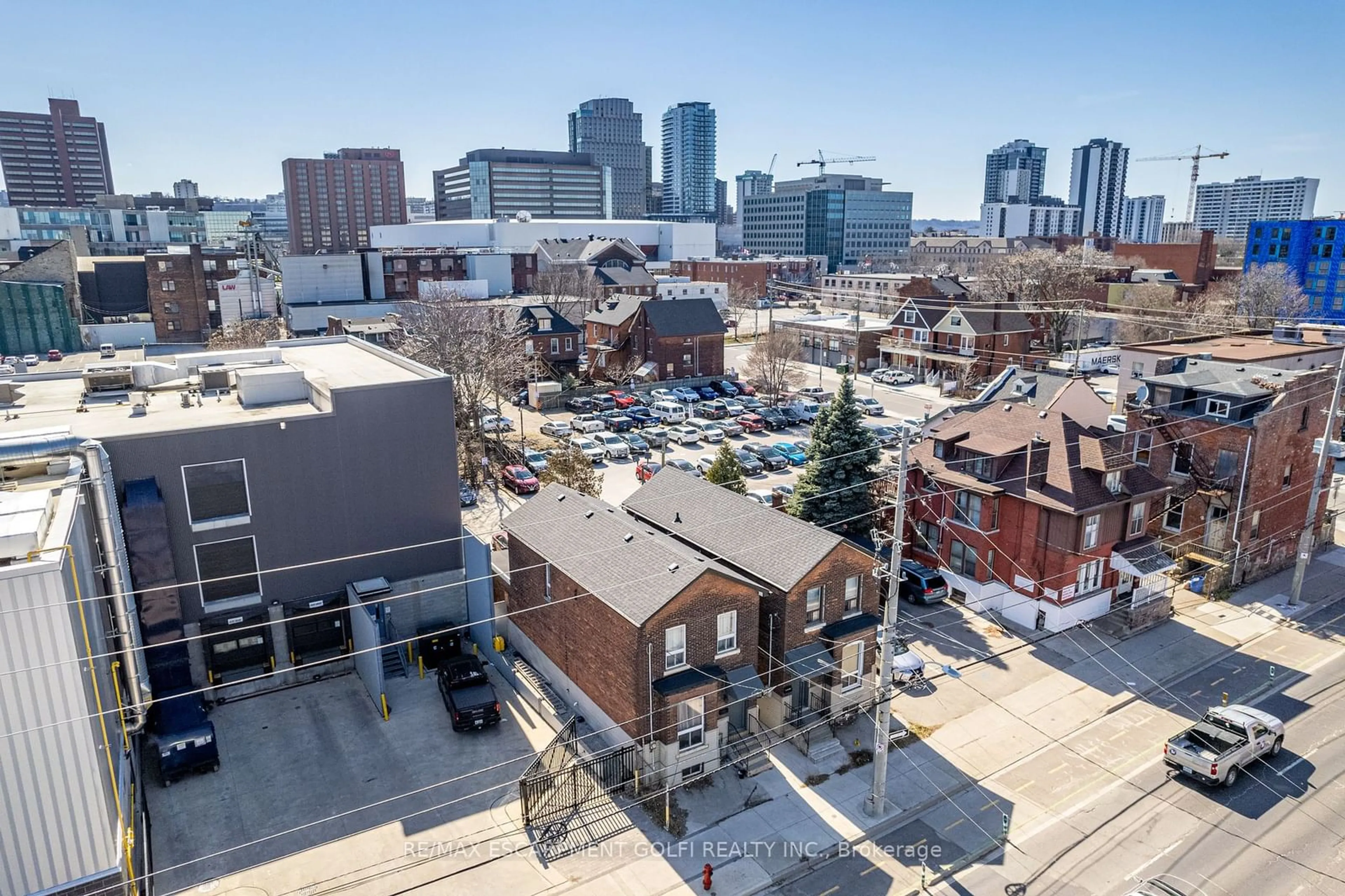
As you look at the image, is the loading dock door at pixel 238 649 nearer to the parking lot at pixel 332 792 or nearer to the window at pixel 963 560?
the parking lot at pixel 332 792

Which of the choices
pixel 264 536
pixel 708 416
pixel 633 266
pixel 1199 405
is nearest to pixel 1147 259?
pixel 633 266

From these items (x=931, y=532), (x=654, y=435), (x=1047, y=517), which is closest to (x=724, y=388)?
(x=654, y=435)

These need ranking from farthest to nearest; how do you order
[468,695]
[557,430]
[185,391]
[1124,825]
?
[557,430] < [185,391] < [468,695] < [1124,825]

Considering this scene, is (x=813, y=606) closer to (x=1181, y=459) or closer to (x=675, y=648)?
(x=675, y=648)

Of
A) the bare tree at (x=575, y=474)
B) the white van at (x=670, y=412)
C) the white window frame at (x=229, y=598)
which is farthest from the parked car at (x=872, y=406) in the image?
the white window frame at (x=229, y=598)

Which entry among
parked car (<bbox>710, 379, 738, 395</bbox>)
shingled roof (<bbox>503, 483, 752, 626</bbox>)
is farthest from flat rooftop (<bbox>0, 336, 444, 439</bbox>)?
parked car (<bbox>710, 379, 738, 395</bbox>)

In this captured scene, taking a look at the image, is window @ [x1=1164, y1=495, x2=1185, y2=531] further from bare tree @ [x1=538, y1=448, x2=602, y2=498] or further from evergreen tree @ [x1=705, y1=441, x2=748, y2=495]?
bare tree @ [x1=538, y1=448, x2=602, y2=498]
